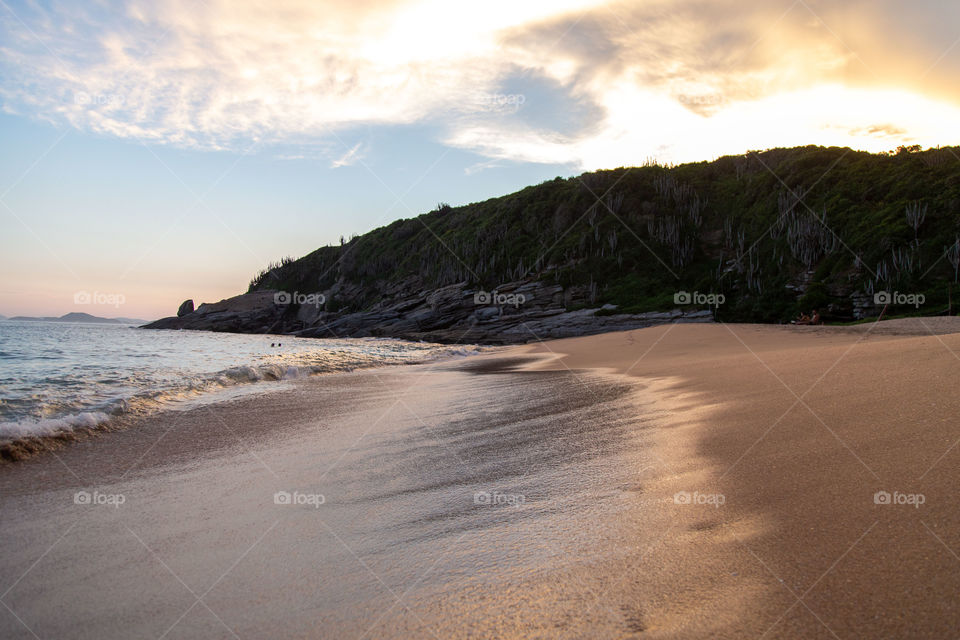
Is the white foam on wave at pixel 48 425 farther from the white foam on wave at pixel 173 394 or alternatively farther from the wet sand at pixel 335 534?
the wet sand at pixel 335 534

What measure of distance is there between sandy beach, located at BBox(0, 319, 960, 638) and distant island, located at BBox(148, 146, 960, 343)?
35080 millimetres

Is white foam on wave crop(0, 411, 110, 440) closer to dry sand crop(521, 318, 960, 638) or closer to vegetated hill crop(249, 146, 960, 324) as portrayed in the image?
dry sand crop(521, 318, 960, 638)

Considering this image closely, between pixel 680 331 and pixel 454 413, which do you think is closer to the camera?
pixel 454 413

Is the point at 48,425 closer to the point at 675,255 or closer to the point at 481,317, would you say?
the point at 481,317

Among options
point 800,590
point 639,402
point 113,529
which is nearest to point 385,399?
point 639,402

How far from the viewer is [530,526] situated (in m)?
2.96

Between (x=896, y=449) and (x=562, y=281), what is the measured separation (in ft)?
189

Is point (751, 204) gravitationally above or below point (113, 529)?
above

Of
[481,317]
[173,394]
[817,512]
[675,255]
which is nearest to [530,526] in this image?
[817,512]

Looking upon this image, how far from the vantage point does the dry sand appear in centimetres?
190

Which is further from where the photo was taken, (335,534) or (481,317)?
(481,317)

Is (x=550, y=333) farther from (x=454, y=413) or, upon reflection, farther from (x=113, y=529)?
(x=113, y=529)

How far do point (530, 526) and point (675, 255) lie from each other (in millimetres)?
62588

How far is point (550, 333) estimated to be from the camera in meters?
45.5
